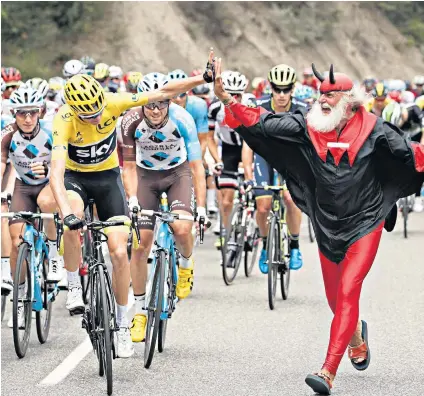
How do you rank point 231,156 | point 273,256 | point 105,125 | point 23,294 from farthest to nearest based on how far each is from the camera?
point 231,156 → point 273,256 → point 23,294 → point 105,125

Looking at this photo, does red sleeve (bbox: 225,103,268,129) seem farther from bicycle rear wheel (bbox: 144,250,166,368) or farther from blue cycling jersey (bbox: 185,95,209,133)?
blue cycling jersey (bbox: 185,95,209,133)

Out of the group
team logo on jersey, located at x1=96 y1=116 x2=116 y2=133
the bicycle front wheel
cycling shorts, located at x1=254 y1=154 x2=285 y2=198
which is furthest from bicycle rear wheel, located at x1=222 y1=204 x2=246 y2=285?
the bicycle front wheel

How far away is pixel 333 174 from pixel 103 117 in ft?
6.49

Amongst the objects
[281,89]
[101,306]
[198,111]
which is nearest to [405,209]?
[198,111]

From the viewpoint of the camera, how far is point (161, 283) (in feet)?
29.4

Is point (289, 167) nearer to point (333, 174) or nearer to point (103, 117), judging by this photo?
point (333, 174)

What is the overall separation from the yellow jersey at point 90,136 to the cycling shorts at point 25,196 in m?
1.23

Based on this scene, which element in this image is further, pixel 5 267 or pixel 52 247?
pixel 5 267

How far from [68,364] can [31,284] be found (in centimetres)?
91

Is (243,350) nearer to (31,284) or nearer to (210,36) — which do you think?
(31,284)

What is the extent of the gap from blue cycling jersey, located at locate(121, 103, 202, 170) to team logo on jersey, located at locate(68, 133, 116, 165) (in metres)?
0.43

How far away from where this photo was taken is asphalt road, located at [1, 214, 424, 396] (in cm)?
819

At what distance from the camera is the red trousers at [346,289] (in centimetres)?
777

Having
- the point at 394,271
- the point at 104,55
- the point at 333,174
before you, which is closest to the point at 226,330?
the point at 333,174
